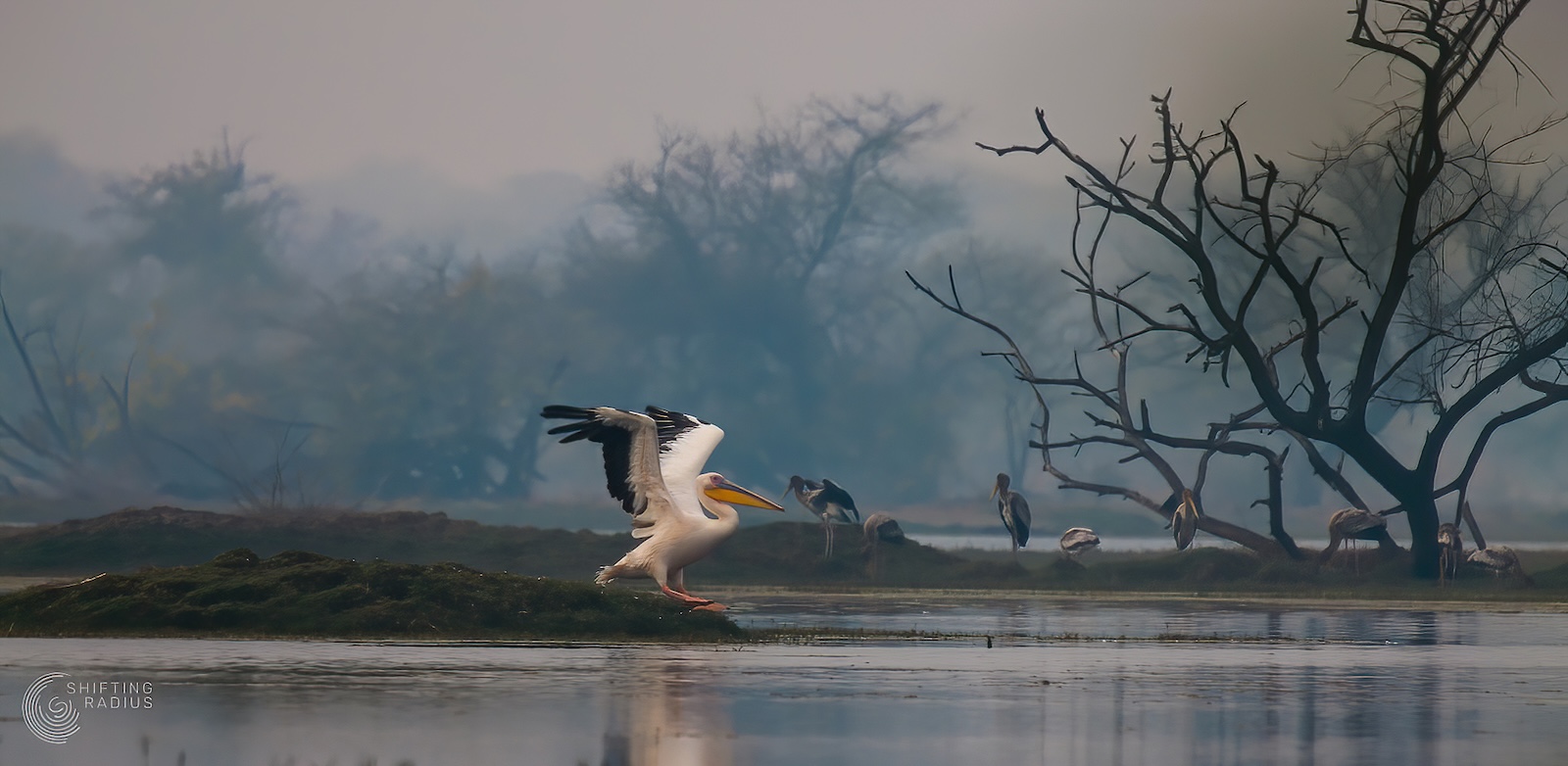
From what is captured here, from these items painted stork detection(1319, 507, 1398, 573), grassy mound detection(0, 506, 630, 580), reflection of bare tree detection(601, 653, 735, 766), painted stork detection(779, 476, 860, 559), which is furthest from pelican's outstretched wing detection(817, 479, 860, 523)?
reflection of bare tree detection(601, 653, 735, 766)

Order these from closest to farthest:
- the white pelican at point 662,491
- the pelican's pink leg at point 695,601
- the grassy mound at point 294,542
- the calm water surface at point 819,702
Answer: the calm water surface at point 819,702 → the white pelican at point 662,491 → the pelican's pink leg at point 695,601 → the grassy mound at point 294,542

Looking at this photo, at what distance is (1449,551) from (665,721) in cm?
3240

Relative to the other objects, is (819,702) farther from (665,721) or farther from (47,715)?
(47,715)

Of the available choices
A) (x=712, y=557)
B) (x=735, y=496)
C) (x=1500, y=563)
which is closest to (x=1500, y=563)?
(x=1500, y=563)

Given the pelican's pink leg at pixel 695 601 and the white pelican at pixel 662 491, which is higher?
the white pelican at pixel 662 491

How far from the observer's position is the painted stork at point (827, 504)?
41906 millimetres

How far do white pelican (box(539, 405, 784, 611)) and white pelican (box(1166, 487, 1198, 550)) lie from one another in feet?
70.6

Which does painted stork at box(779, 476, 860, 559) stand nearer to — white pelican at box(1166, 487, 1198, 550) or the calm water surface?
white pelican at box(1166, 487, 1198, 550)

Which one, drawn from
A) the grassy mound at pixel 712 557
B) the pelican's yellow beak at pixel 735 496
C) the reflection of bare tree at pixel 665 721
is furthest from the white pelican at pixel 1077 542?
the reflection of bare tree at pixel 665 721

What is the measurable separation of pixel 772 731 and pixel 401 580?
1049 centimetres

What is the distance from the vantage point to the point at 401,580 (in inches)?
841

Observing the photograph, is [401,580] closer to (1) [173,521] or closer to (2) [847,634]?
(2) [847,634]

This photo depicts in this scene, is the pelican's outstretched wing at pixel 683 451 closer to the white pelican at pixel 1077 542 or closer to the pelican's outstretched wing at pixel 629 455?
the pelican's outstretched wing at pixel 629 455

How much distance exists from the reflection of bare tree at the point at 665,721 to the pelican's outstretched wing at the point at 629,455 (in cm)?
453
